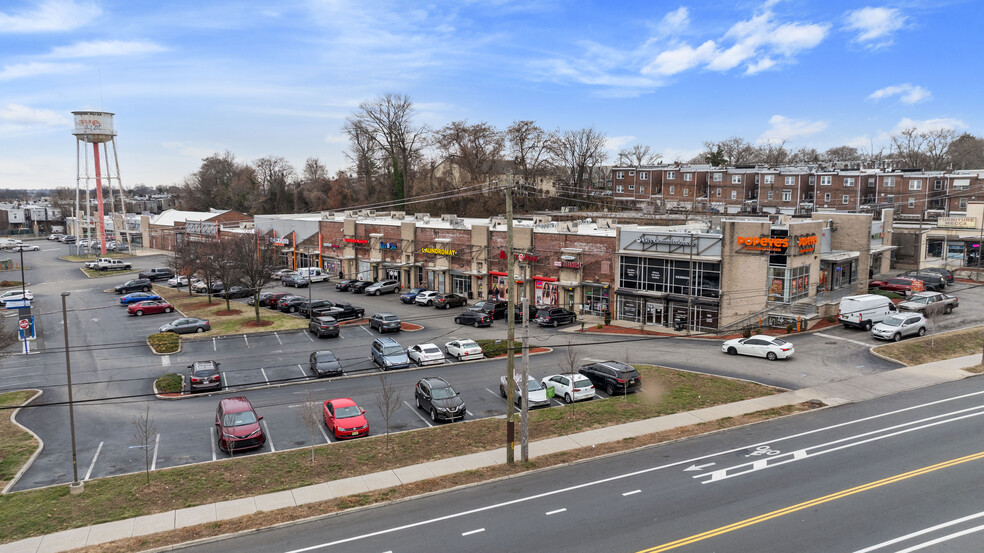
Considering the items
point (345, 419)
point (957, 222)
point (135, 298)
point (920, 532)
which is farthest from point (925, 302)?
point (135, 298)

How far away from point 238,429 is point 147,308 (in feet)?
113

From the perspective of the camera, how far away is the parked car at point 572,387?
93.4 ft

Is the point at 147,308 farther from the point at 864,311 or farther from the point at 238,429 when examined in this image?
the point at 864,311

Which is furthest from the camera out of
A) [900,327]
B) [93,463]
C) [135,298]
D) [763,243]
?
[135,298]

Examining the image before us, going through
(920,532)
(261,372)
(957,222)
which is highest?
(957,222)

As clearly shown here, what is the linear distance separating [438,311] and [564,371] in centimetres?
2218

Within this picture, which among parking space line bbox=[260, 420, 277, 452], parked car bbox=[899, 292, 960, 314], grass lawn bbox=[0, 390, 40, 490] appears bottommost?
parking space line bbox=[260, 420, 277, 452]

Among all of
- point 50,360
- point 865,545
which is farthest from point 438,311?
point 865,545

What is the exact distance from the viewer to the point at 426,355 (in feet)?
117

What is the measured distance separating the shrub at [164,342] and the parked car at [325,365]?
1149 centimetres

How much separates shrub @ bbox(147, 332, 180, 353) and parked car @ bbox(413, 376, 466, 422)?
20520 mm

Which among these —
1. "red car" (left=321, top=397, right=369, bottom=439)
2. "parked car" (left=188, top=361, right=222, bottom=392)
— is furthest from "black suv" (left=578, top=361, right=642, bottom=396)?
"parked car" (left=188, top=361, right=222, bottom=392)

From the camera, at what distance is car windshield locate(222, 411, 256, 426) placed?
76.8 ft

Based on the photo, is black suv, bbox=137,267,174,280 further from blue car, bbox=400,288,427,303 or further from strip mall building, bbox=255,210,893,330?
blue car, bbox=400,288,427,303
